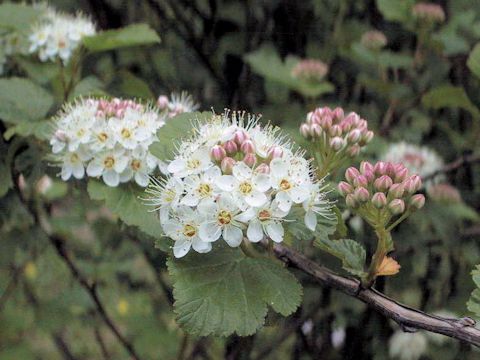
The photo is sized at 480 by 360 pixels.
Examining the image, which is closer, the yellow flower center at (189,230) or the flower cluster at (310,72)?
the yellow flower center at (189,230)

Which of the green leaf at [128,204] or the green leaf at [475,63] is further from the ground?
the green leaf at [475,63]

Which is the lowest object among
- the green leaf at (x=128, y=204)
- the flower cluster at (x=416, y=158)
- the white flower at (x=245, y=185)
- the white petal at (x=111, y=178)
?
the flower cluster at (x=416, y=158)

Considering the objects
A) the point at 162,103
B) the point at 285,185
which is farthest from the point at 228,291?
the point at 162,103

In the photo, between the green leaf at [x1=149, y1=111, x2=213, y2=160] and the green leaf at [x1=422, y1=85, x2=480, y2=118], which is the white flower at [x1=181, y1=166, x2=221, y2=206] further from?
the green leaf at [x1=422, y1=85, x2=480, y2=118]

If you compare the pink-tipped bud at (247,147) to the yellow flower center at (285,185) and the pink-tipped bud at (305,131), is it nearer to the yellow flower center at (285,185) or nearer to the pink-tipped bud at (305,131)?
the yellow flower center at (285,185)

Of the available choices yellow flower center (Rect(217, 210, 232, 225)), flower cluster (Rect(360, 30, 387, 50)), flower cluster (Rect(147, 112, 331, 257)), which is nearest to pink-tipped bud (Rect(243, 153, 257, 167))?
flower cluster (Rect(147, 112, 331, 257))

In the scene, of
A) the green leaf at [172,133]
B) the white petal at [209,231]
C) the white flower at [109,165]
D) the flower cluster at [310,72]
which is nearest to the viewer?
the white petal at [209,231]

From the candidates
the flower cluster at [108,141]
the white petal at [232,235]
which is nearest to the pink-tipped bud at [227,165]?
the white petal at [232,235]
